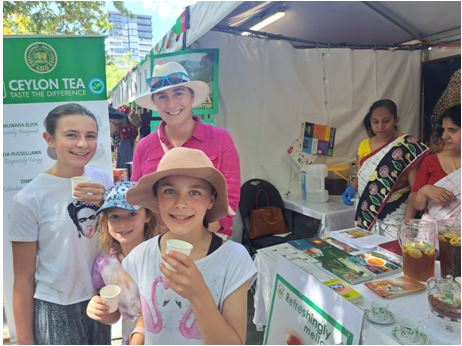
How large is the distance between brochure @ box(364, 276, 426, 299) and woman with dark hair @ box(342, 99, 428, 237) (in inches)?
37.4

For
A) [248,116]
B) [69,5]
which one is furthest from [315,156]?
[69,5]

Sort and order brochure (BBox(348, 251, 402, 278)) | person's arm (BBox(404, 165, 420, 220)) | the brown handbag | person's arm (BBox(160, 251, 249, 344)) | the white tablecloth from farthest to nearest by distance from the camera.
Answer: the brown handbag < the white tablecloth < person's arm (BBox(404, 165, 420, 220)) < brochure (BBox(348, 251, 402, 278)) < person's arm (BBox(160, 251, 249, 344))

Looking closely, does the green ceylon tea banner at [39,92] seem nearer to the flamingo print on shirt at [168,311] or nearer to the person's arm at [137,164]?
the person's arm at [137,164]

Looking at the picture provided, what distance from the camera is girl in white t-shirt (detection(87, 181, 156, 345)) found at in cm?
125

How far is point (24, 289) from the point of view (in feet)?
4.49

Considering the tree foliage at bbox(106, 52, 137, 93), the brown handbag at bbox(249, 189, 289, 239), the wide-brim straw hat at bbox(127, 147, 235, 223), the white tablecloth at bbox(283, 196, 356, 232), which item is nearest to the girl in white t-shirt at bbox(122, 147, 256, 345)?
the wide-brim straw hat at bbox(127, 147, 235, 223)

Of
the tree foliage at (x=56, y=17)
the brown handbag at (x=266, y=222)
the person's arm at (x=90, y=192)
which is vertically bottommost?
the brown handbag at (x=266, y=222)

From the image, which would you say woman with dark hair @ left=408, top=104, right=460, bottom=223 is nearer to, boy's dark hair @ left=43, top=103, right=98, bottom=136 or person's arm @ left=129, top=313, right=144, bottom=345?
person's arm @ left=129, top=313, right=144, bottom=345

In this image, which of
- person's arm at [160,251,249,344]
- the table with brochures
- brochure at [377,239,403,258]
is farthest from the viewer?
brochure at [377,239,403,258]

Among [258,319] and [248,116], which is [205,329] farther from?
[248,116]

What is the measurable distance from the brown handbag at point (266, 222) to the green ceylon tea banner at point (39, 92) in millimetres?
2202

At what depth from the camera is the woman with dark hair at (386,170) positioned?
2236 mm

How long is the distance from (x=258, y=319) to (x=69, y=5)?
6.85 m

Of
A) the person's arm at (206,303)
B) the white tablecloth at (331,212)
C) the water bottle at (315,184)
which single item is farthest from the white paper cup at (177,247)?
the water bottle at (315,184)
